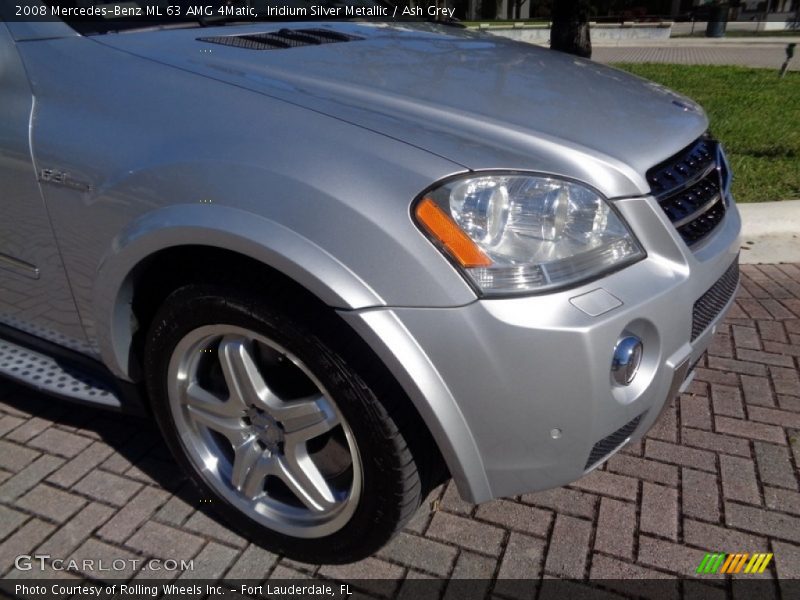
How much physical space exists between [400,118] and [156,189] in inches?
25.6

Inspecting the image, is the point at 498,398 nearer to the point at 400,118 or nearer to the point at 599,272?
the point at 599,272

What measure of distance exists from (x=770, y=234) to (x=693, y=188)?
9.24 feet

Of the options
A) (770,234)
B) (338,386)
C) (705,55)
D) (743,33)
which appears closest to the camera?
(338,386)

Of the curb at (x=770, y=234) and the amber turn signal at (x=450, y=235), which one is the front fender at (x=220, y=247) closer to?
the amber turn signal at (x=450, y=235)

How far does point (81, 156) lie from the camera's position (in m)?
1.98

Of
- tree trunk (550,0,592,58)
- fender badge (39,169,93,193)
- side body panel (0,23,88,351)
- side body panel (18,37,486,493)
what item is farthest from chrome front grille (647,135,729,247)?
tree trunk (550,0,592,58)

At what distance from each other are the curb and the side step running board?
3.71 meters

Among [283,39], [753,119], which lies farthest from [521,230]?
[753,119]

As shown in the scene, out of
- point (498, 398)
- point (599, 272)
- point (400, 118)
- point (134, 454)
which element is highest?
point (400, 118)

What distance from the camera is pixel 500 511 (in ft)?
7.68

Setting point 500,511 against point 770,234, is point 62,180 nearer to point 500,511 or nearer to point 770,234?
point 500,511

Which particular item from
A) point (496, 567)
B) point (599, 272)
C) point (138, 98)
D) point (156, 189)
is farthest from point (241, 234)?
point (496, 567)

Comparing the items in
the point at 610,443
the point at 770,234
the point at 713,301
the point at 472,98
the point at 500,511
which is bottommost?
the point at 500,511

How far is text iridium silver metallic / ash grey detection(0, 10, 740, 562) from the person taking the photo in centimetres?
161
